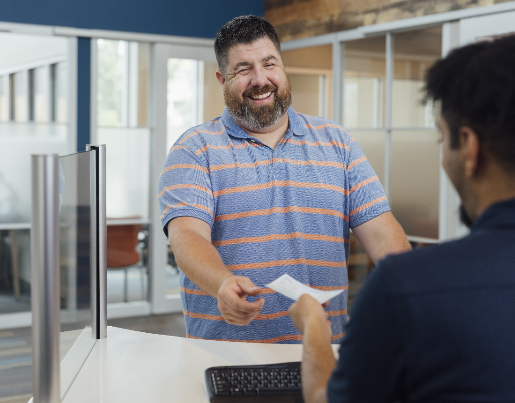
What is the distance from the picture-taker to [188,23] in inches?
213

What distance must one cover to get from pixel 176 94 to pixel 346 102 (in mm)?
1604

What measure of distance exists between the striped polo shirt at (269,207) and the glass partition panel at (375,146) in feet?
8.00

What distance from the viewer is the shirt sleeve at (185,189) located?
5.95 ft

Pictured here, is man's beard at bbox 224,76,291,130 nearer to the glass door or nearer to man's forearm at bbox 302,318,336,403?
man's forearm at bbox 302,318,336,403

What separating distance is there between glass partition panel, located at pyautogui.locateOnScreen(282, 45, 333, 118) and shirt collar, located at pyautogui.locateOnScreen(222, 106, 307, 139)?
9.69ft

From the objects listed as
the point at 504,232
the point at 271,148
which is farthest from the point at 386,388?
the point at 271,148

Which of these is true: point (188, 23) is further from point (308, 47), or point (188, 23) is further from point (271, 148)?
point (271, 148)

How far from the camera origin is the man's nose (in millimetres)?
2000

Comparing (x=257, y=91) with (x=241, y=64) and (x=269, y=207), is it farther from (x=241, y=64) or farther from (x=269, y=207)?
(x=269, y=207)

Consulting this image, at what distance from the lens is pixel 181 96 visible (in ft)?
17.8

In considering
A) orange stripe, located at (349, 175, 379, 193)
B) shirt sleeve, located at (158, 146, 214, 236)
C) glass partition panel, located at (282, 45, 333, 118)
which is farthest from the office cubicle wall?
glass partition panel, located at (282, 45, 333, 118)

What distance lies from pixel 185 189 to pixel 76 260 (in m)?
0.39

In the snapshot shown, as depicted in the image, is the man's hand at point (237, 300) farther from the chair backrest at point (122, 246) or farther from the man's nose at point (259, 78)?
the chair backrest at point (122, 246)

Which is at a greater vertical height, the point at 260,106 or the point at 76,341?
→ the point at 260,106
